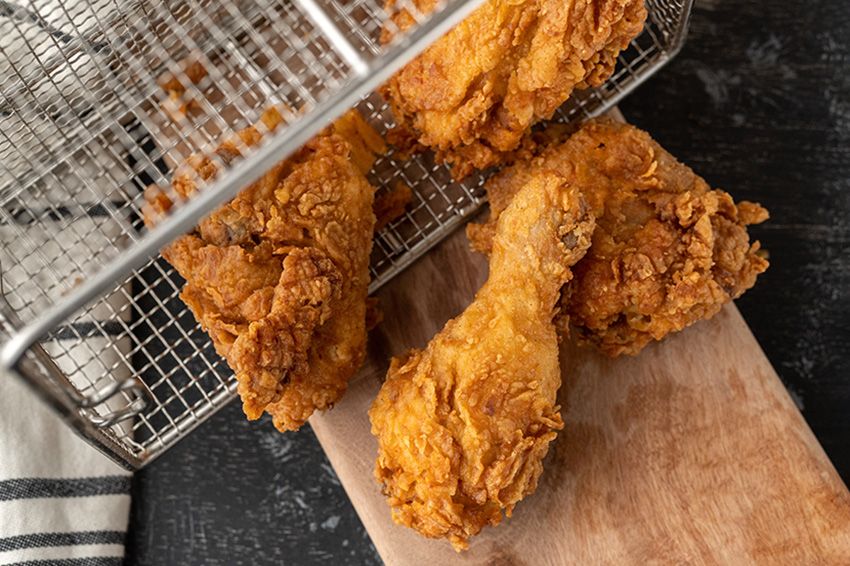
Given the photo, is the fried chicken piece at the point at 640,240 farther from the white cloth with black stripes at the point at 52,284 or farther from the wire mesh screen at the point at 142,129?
the white cloth with black stripes at the point at 52,284

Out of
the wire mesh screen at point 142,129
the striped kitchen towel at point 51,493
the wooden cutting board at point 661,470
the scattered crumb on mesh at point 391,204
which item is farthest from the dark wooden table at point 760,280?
the scattered crumb on mesh at point 391,204

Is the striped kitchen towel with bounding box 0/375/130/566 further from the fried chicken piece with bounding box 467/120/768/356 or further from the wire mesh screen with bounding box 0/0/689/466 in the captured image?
the fried chicken piece with bounding box 467/120/768/356

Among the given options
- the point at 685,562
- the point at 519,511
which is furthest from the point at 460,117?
the point at 685,562

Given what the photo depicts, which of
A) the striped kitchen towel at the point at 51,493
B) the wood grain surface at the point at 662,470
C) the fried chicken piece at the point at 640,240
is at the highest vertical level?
the striped kitchen towel at the point at 51,493

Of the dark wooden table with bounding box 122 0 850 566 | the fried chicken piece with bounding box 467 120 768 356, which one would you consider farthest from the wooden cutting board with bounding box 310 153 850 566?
the dark wooden table with bounding box 122 0 850 566

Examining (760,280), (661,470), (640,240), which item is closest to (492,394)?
(640,240)

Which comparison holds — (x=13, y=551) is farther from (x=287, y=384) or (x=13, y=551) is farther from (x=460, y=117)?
(x=460, y=117)

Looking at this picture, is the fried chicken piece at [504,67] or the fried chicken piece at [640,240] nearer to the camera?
the fried chicken piece at [504,67]
